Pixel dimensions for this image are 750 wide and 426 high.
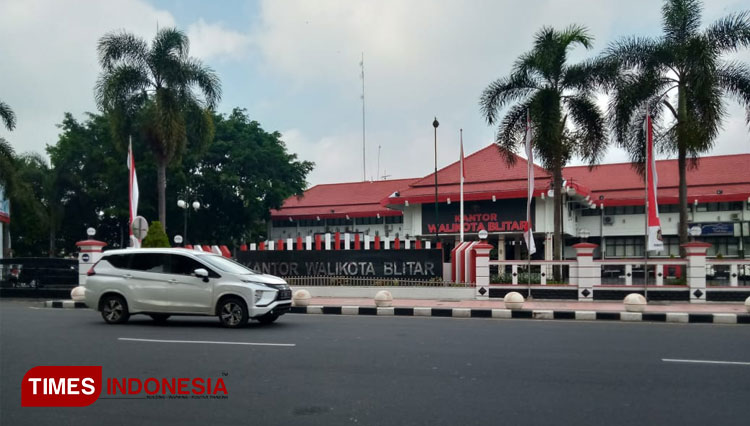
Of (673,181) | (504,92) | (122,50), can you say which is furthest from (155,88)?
(673,181)

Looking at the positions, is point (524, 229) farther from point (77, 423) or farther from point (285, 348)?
point (77, 423)

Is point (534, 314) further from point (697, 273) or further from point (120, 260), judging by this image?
point (120, 260)

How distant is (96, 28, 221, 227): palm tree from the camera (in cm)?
2697

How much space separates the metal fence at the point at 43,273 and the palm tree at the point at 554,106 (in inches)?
615

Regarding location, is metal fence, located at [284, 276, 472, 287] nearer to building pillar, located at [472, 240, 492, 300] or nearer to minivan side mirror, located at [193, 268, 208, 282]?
building pillar, located at [472, 240, 492, 300]

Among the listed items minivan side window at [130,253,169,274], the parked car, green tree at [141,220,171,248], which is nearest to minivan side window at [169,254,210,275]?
the parked car

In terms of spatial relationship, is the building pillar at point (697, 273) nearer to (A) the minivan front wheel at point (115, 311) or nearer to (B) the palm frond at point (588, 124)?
(B) the palm frond at point (588, 124)

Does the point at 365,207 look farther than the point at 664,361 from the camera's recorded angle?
Yes

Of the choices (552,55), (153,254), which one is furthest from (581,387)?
(552,55)

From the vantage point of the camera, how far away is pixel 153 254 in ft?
41.4

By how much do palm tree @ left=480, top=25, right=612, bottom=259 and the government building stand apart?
9.72 metres

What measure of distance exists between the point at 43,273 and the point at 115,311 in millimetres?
10250

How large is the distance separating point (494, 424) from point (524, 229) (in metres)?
30.5

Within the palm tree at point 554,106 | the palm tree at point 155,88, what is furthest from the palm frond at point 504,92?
the palm tree at point 155,88
